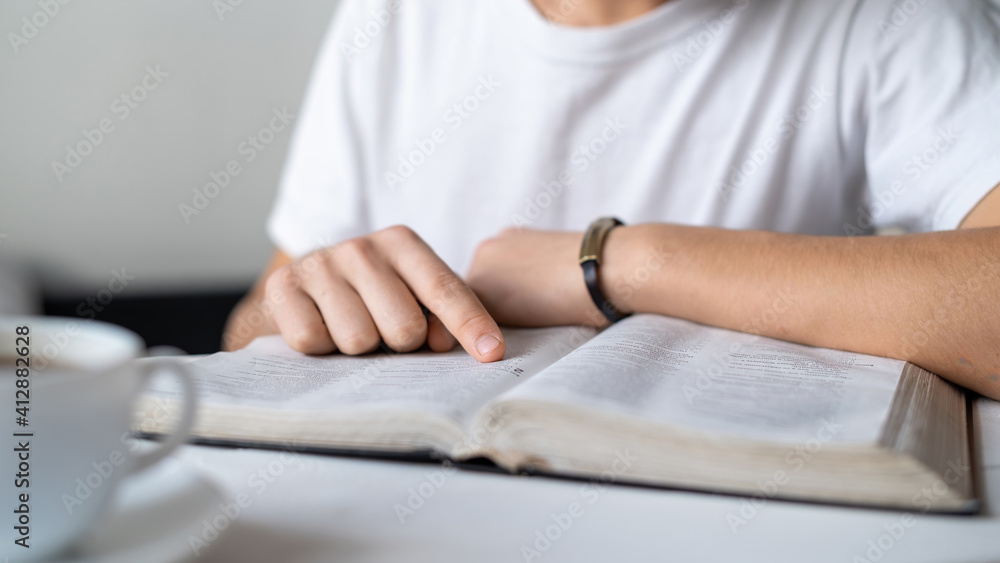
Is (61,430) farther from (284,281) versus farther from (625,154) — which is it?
(625,154)

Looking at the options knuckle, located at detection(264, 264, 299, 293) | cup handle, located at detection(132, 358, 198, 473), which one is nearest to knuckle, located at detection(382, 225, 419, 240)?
knuckle, located at detection(264, 264, 299, 293)

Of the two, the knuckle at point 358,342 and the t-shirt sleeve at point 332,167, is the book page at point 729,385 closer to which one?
Result: the knuckle at point 358,342

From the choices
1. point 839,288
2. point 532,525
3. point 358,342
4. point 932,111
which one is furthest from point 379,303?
point 932,111

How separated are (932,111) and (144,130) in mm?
1645

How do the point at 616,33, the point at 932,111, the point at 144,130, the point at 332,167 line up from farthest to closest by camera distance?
the point at 144,130, the point at 332,167, the point at 616,33, the point at 932,111

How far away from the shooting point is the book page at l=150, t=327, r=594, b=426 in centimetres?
46

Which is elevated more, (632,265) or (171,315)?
(632,265)

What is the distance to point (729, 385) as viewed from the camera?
1.53ft

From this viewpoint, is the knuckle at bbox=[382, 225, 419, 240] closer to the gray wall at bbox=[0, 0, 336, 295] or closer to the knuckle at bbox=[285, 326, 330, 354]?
the knuckle at bbox=[285, 326, 330, 354]

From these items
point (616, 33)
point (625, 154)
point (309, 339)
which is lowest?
point (309, 339)

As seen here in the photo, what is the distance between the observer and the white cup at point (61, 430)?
29cm

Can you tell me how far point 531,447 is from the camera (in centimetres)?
42

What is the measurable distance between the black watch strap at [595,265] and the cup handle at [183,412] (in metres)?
0.45

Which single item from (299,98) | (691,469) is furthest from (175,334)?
(691,469)
